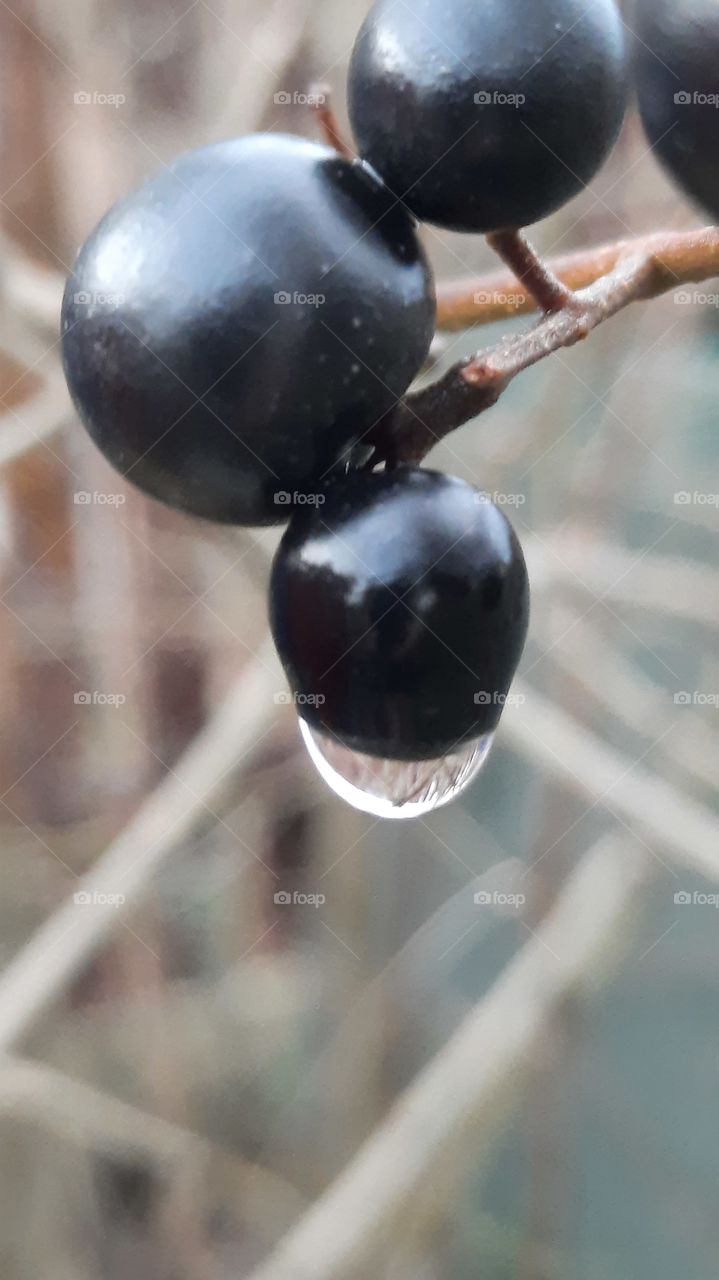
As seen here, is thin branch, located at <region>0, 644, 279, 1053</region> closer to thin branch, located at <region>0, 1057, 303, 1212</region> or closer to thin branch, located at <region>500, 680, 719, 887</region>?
thin branch, located at <region>0, 1057, 303, 1212</region>

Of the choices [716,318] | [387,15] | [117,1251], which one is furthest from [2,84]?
[117,1251]

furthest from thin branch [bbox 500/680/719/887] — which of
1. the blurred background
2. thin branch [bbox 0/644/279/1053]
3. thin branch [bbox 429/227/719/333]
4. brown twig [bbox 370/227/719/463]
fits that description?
brown twig [bbox 370/227/719/463]

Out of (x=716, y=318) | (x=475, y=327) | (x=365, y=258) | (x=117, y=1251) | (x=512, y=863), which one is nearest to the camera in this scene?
(x=365, y=258)

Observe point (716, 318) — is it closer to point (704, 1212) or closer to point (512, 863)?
point (512, 863)

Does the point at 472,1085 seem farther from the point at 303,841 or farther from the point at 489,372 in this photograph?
the point at 489,372

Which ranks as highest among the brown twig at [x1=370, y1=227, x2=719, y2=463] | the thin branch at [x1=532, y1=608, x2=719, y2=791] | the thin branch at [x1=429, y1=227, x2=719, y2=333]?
the brown twig at [x1=370, y1=227, x2=719, y2=463]

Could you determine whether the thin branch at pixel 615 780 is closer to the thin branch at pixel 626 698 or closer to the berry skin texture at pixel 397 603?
the thin branch at pixel 626 698

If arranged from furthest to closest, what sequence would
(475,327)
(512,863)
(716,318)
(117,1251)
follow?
(117,1251) < (512,863) < (716,318) < (475,327)

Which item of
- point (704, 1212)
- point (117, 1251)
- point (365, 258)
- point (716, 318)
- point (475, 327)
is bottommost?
point (704, 1212)
